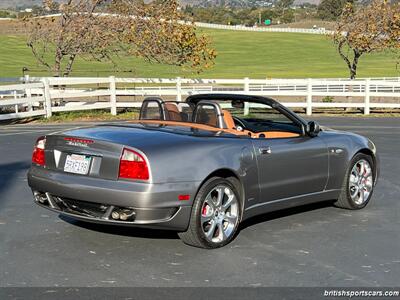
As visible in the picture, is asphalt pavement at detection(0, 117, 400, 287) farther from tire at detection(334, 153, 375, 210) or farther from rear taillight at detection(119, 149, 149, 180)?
rear taillight at detection(119, 149, 149, 180)

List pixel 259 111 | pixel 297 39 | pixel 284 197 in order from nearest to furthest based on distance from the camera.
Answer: pixel 284 197 → pixel 259 111 → pixel 297 39

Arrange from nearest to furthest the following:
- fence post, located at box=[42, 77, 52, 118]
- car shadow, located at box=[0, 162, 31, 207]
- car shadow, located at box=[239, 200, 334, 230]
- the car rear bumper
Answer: the car rear bumper < car shadow, located at box=[239, 200, 334, 230] < car shadow, located at box=[0, 162, 31, 207] < fence post, located at box=[42, 77, 52, 118]

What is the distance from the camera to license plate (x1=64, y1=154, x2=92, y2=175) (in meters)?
5.92

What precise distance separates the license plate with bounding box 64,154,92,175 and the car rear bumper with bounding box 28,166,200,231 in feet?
0.19

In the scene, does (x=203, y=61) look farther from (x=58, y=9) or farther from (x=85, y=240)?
(x=85, y=240)

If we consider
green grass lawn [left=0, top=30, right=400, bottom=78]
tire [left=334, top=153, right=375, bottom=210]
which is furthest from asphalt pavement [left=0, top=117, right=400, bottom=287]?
green grass lawn [left=0, top=30, right=400, bottom=78]

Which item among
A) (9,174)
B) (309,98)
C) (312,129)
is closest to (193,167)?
(312,129)

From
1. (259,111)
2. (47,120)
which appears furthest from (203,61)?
(259,111)

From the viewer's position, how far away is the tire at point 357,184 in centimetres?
771

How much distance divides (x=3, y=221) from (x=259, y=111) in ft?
9.96

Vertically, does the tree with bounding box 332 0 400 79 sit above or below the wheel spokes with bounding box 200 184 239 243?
above

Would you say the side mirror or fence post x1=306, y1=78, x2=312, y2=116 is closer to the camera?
the side mirror

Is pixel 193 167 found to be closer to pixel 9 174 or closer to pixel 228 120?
pixel 228 120

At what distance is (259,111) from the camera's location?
24.6ft
